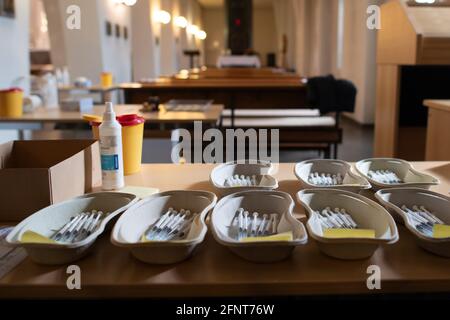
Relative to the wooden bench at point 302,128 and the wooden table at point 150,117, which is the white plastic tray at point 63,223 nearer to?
the wooden table at point 150,117

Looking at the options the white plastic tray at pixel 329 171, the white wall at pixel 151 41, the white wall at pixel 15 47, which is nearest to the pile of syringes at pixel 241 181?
the white plastic tray at pixel 329 171

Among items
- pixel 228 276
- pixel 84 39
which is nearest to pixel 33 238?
pixel 228 276

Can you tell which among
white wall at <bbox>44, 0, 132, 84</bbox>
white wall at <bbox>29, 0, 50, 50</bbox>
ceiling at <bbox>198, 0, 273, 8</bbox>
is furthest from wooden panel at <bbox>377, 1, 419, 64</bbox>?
ceiling at <bbox>198, 0, 273, 8</bbox>

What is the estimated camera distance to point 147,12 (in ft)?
32.8

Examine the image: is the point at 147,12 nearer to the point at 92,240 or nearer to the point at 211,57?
the point at 92,240

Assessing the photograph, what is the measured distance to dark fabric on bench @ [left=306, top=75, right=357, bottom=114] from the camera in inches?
165

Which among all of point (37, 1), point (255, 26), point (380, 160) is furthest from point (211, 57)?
point (380, 160)

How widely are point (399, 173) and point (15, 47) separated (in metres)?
4.12

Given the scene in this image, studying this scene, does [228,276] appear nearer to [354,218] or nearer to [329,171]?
[354,218]

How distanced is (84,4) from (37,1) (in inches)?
308

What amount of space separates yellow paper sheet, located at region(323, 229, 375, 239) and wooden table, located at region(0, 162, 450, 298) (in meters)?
0.04

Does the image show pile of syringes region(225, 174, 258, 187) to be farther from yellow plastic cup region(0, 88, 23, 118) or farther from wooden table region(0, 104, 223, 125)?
yellow plastic cup region(0, 88, 23, 118)

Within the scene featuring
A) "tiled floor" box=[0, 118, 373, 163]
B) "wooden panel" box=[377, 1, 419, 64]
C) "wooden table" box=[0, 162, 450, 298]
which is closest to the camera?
"wooden table" box=[0, 162, 450, 298]

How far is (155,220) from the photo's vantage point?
3.40ft
